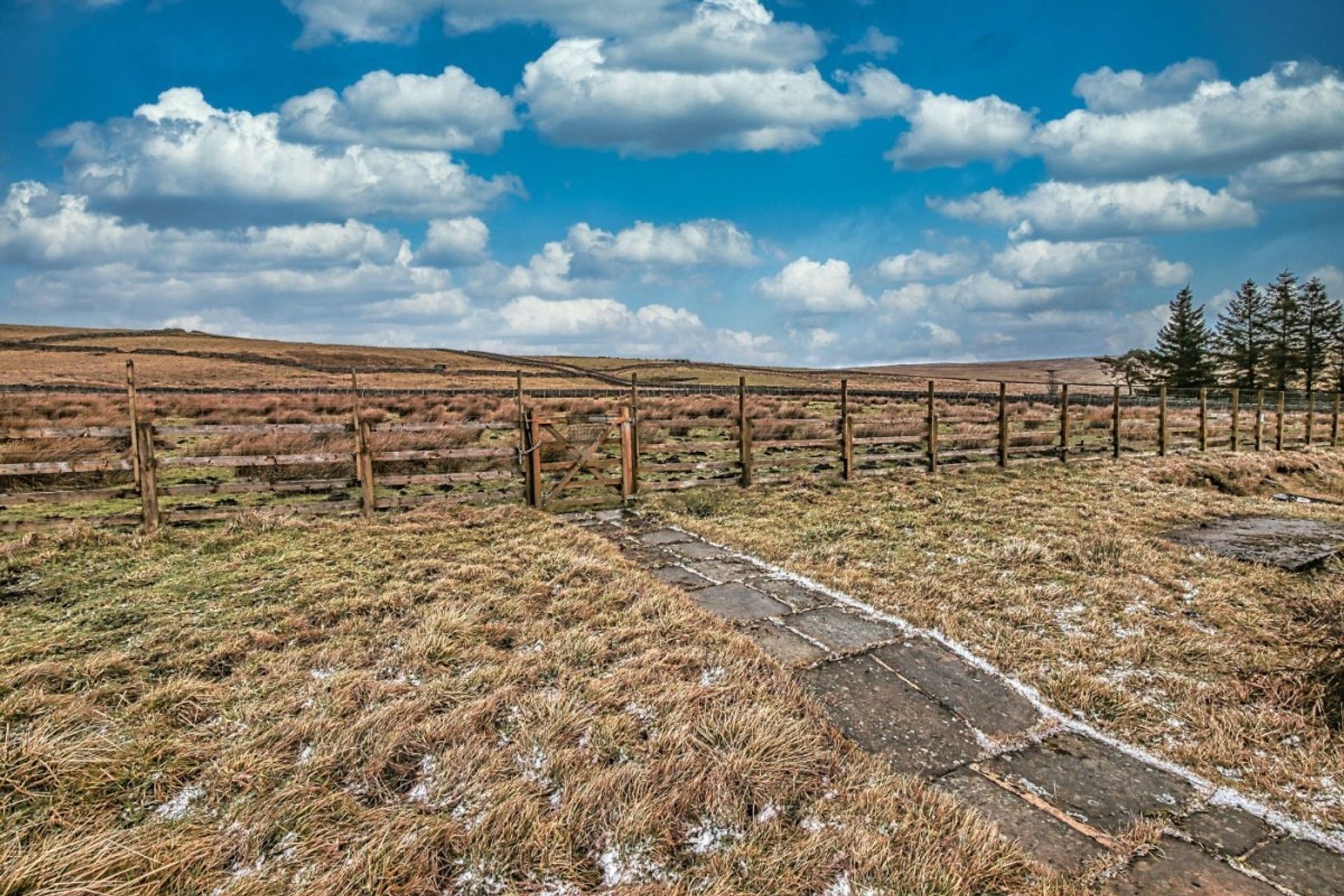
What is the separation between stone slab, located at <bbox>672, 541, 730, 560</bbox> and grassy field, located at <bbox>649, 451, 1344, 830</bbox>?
12.4 inches

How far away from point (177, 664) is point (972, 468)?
41.8 ft

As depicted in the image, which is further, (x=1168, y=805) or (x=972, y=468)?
(x=972, y=468)

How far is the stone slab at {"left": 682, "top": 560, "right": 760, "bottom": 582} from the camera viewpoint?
600 cm

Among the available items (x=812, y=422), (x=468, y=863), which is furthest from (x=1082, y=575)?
(x=812, y=422)

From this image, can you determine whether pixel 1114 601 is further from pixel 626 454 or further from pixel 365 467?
pixel 365 467

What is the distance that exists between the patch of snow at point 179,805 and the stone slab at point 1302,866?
4195 millimetres

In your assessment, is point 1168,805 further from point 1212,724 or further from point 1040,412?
point 1040,412

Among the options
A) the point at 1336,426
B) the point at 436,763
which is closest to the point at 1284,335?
the point at 1336,426

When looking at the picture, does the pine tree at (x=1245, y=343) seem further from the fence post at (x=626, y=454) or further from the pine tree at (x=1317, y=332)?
the fence post at (x=626, y=454)

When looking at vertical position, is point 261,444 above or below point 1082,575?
above

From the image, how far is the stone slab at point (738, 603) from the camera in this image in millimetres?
4988

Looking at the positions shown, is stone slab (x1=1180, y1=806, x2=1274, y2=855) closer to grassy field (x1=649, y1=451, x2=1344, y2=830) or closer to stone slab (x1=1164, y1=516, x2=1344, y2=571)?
grassy field (x1=649, y1=451, x2=1344, y2=830)

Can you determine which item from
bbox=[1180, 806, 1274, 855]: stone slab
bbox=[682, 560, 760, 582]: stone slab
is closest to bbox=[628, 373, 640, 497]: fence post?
bbox=[682, 560, 760, 582]: stone slab

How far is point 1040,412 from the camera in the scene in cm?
2273
